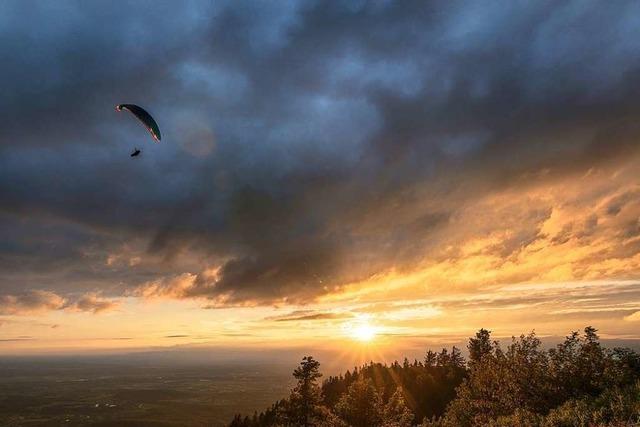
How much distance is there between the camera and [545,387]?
5278cm

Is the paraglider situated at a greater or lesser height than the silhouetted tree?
greater

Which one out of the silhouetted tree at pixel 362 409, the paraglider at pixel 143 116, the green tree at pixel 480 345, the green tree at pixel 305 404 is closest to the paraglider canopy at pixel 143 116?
the paraglider at pixel 143 116

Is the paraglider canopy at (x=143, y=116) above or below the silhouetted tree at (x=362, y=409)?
above

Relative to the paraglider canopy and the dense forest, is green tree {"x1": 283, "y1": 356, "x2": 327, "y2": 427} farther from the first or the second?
the paraglider canopy

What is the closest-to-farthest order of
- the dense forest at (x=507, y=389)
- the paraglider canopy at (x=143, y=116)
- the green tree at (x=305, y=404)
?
the paraglider canopy at (x=143, y=116), the dense forest at (x=507, y=389), the green tree at (x=305, y=404)

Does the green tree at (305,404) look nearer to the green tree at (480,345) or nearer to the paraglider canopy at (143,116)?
the paraglider canopy at (143,116)

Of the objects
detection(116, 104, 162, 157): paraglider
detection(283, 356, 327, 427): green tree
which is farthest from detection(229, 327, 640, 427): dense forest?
detection(116, 104, 162, 157): paraglider

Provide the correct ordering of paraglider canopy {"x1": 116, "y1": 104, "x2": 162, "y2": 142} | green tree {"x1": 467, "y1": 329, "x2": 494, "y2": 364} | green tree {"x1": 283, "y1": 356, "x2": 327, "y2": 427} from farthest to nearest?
green tree {"x1": 467, "y1": 329, "x2": 494, "y2": 364}, green tree {"x1": 283, "y1": 356, "x2": 327, "y2": 427}, paraglider canopy {"x1": 116, "y1": 104, "x2": 162, "y2": 142}

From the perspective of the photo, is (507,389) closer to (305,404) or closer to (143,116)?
(305,404)

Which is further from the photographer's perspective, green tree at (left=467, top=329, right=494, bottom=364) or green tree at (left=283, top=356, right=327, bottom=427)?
green tree at (left=467, top=329, right=494, bottom=364)

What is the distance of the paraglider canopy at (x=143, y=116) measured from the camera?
45.5 m

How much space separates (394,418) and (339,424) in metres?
8.07

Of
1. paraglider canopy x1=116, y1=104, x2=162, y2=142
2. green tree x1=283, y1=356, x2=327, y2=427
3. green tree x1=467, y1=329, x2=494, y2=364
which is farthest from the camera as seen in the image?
green tree x1=467, y1=329, x2=494, y2=364

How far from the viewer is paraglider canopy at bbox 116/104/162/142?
45.5 metres
